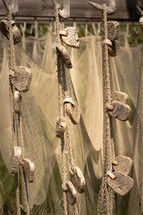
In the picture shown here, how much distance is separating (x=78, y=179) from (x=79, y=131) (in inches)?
18.6

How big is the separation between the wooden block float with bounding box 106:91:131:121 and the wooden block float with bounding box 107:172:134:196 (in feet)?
0.59

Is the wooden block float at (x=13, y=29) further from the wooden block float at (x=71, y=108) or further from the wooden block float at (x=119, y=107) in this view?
the wooden block float at (x=119, y=107)

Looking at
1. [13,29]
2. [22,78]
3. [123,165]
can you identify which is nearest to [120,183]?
[123,165]

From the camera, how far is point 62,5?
3.87 feet

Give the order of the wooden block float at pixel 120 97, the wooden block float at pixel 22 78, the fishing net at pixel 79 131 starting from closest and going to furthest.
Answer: the wooden block float at pixel 22 78 → the wooden block float at pixel 120 97 → the fishing net at pixel 79 131

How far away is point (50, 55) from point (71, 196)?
4.02ft

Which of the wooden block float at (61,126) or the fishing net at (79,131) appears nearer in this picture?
the wooden block float at (61,126)

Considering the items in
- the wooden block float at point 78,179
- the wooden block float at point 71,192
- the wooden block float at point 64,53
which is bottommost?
the wooden block float at point 71,192

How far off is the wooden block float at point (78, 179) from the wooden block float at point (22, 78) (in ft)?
0.94

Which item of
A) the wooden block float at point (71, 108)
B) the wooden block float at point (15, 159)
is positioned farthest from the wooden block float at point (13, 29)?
the wooden block float at point (15, 159)

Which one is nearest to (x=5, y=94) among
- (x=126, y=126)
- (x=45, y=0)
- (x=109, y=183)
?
(x=45, y=0)

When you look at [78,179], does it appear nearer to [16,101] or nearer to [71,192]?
[71,192]

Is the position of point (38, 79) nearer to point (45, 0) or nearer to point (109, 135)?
point (45, 0)

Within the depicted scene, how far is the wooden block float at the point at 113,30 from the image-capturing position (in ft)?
3.84
